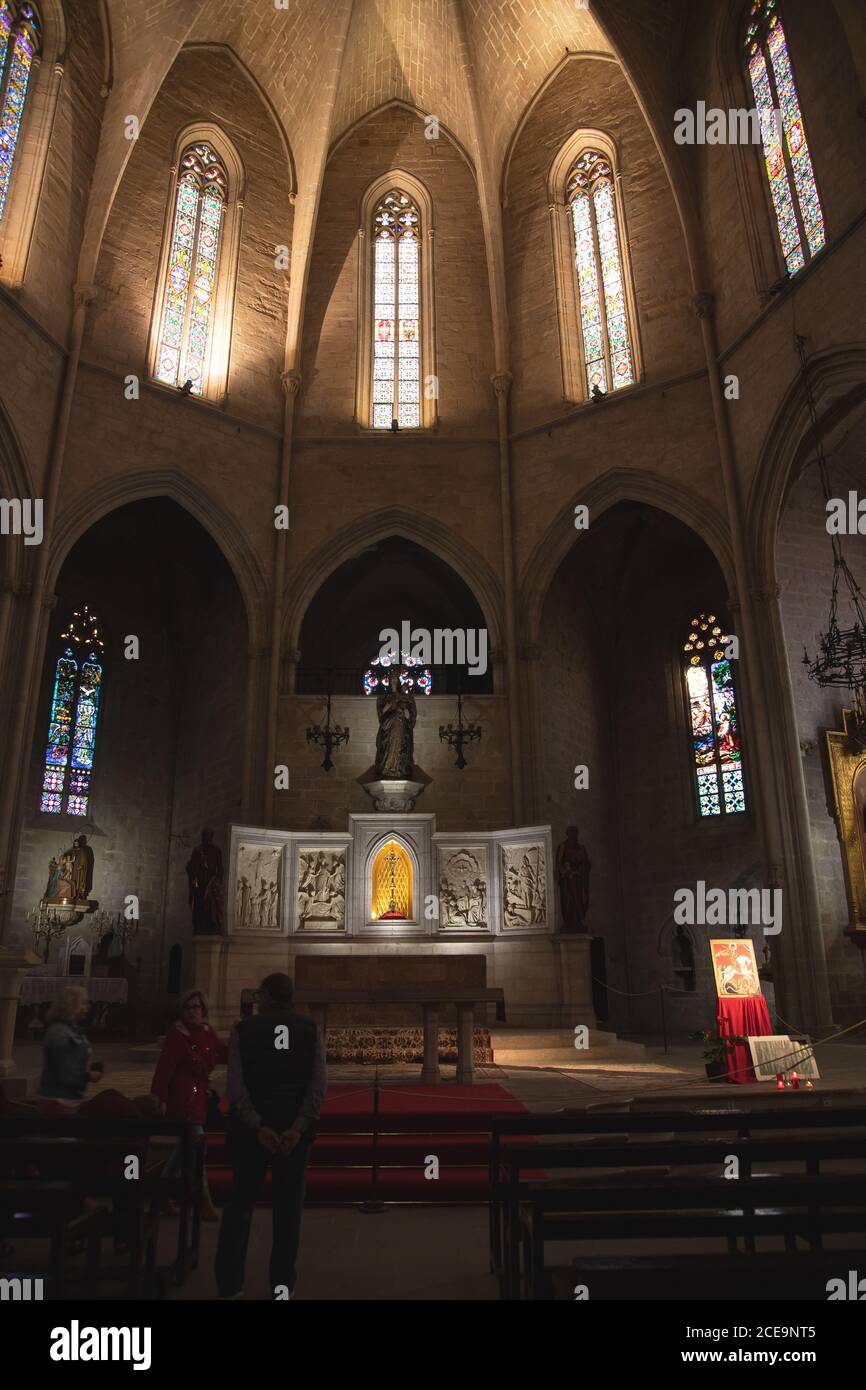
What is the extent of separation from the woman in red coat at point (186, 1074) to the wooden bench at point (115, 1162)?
41 centimetres

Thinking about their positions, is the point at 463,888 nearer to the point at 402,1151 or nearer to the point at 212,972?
the point at 212,972

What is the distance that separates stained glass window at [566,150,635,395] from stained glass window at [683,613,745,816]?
5.11 metres

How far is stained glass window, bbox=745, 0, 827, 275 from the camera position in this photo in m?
13.9

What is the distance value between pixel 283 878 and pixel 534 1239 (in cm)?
1135

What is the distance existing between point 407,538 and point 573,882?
746 centimetres

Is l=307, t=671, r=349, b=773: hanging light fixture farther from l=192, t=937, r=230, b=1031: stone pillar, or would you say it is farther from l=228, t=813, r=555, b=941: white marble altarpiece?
l=192, t=937, r=230, b=1031: stone pillar

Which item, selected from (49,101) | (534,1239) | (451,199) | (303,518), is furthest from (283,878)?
(451,199)

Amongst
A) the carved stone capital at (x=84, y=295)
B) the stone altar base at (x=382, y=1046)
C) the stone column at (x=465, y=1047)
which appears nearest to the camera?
the stone column at (x=465, y=1047)

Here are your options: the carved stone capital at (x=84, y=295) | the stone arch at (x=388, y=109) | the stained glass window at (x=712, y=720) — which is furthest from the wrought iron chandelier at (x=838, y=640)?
the carved stone capital at (x=84, y=295)

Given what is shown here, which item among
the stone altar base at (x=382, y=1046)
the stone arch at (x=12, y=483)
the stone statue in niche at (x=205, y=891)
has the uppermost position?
the stone arch at (x=12, y=483)

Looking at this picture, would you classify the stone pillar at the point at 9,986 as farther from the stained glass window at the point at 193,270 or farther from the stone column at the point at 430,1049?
the stained glass window at the point at 193,270

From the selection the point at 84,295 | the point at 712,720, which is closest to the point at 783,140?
the point at 712,720

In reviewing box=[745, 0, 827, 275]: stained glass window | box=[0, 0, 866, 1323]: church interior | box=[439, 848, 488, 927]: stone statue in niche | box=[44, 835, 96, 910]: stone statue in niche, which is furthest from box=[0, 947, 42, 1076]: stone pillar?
box=[745, 0, 827, 275]: stained glass window

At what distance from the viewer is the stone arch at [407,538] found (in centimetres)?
1697
